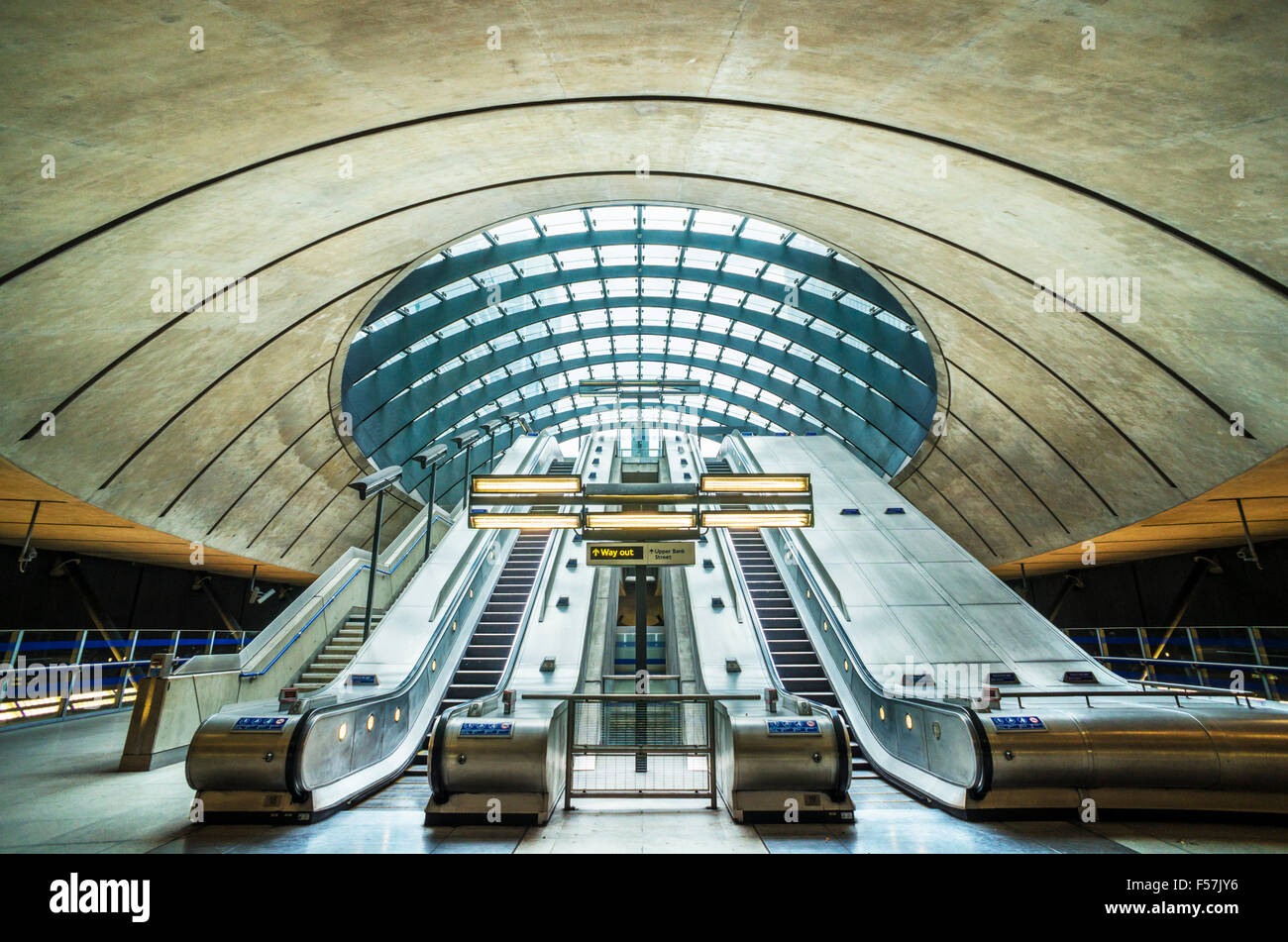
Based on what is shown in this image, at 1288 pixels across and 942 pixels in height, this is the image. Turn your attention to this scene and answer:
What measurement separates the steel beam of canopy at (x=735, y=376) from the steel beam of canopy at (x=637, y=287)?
84.4 inches

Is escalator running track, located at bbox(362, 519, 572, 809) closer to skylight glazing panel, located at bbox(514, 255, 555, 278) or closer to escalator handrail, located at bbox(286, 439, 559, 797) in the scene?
escalator handrail, located at bbox(286, 439, 559, 797)

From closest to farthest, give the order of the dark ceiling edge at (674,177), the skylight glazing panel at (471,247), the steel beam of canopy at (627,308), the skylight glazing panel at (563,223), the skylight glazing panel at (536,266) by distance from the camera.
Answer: the dark ceiling edge at (674,177) < the skylight glazing panel at (471,247) < the skylight glazing panel at (563,223) < the steel beam of canopy at (627,308) < the skylight glazing panel at (536,266)

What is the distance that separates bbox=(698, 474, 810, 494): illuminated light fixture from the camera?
7.48 metres

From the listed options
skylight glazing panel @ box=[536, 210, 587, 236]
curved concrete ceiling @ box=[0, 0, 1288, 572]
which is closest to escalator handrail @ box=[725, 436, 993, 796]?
curved concrete ceiling @ box=[0, 0, 1288, 572]

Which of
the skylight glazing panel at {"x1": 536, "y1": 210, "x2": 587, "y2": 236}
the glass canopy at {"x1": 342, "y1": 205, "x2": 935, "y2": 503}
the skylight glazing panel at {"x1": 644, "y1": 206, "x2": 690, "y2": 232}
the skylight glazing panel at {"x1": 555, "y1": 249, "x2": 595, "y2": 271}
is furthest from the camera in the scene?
the skylight glazing panel at {"x1": 555, "y1": 249, "x2": 595, "y2": 271}

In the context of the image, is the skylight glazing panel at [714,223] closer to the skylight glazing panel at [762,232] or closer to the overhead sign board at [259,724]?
the skylight glazing panel at [762,232]

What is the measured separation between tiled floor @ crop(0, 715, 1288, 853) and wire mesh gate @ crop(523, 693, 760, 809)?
25 centimetres

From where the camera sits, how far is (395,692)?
8023mm

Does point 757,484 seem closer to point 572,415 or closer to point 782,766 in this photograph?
point 782,766

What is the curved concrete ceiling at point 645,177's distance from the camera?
5.54 metres

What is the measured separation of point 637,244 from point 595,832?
21216 mm

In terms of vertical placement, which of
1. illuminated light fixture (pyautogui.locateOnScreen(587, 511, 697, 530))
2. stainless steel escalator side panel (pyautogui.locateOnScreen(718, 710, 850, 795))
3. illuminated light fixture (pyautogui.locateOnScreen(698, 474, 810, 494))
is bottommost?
stainless steel escalator side panel (pyautogui.locateOnScreen(718, 710, 850, 795))

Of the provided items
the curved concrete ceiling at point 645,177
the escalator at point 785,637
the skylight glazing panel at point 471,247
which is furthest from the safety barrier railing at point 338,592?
the skylight glazing panel at point 471,247
